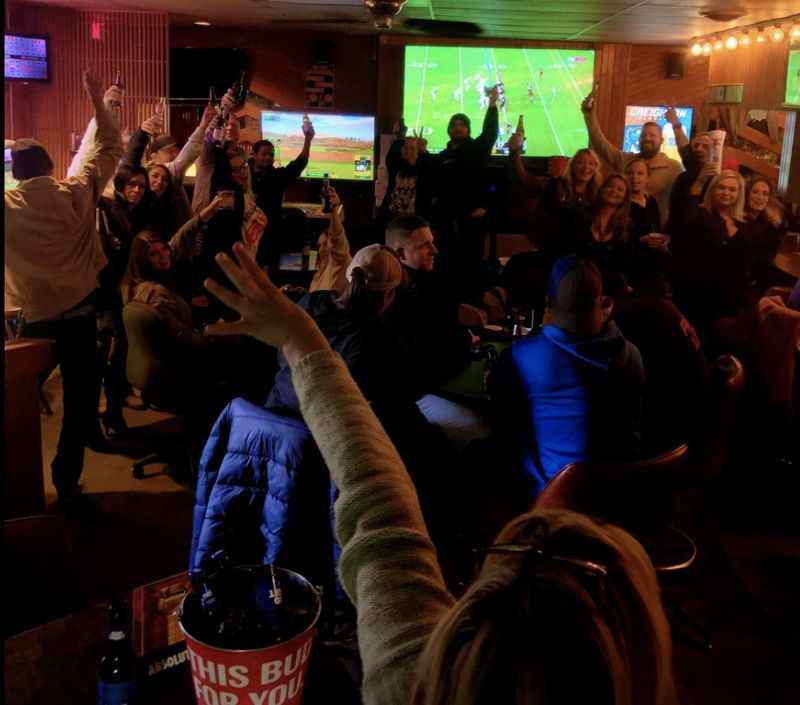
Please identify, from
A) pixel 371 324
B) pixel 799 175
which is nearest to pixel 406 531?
pixel 371 324

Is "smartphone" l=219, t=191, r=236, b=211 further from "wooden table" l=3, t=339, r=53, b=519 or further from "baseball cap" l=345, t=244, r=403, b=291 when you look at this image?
"baseball cap" l=345, t=244, r=403, b=291

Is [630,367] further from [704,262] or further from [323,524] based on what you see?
[704,262]

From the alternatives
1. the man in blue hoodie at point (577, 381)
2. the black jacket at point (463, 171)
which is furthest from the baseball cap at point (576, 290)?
the black jacket at point (463, 171)

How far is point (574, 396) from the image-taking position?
2.56 meters

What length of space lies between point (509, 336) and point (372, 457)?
3.00 m

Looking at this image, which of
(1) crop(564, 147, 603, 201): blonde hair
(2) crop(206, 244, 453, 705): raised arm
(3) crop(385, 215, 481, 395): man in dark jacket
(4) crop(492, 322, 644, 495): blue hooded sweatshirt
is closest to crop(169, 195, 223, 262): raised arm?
(3) crop(385, 215, 481, 395): man in dark jacket

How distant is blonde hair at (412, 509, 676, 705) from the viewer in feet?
2.04

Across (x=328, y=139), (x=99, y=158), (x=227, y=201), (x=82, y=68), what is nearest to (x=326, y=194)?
(x=227, y=201)

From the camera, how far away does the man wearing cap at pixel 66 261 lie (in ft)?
11.5

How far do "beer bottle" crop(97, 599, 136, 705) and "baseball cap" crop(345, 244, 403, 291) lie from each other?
195cm

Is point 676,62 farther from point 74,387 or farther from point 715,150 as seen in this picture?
point 74,387

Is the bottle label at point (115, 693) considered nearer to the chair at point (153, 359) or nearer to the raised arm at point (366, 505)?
the raised arm at point (366, 505)

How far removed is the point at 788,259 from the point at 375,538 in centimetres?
506

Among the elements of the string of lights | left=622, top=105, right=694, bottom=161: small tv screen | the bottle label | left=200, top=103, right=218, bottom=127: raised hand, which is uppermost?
the string of lights
